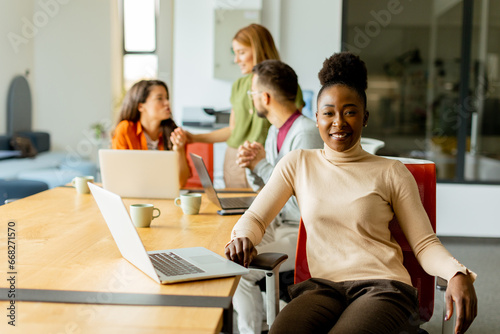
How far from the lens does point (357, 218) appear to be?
62.4 inches

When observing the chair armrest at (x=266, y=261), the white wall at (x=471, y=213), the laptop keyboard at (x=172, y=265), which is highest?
the laptop keyboard at (x=172, y=265)

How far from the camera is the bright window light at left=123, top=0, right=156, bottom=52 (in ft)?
25.3

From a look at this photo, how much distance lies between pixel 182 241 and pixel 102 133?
5.87 m

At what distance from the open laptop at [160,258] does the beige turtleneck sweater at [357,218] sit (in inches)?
7.4

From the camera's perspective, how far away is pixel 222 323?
3.52 ft

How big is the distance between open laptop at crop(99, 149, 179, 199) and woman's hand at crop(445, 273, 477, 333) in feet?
4.35

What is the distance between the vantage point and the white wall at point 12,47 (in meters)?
6.90

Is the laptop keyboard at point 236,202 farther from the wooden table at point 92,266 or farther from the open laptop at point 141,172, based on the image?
the open laptop at point 141,172

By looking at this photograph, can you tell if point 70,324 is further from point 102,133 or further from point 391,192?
point 102,133

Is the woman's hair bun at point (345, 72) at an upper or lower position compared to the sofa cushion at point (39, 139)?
upper

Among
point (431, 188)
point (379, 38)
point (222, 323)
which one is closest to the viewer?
point (222, 323)

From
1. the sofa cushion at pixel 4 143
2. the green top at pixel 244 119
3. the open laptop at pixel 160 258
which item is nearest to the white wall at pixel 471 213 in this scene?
the green top at pixel 244 119

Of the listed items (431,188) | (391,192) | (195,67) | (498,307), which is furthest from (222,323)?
(195,67)

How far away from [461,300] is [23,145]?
6.35 metres
